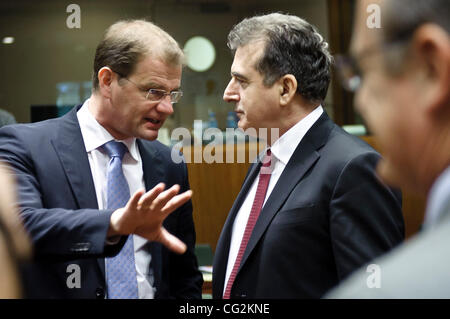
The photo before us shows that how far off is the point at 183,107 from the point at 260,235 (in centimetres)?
389

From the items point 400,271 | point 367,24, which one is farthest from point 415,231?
point 400,271

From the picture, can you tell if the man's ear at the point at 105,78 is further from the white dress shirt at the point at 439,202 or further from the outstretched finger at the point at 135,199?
the white dress shirt at the point at 439,202

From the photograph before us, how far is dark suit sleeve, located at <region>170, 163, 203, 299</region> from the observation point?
79.6 inches

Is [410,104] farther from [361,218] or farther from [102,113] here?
[102,113]

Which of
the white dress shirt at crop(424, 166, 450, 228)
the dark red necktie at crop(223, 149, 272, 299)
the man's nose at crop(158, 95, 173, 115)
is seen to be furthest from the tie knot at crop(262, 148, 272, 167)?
the white dress shirt at crop(424, 166, 450, 228)

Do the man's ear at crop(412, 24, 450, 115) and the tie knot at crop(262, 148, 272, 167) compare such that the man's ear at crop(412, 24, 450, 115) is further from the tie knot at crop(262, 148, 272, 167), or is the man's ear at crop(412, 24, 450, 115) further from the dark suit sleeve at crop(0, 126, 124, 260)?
the tie knot at crop(262, 148, 272, 167)

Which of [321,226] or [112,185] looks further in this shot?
[112,185]

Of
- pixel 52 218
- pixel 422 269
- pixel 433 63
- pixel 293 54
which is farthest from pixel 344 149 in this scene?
pixel 422 269

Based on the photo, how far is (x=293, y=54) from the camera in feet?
6.33

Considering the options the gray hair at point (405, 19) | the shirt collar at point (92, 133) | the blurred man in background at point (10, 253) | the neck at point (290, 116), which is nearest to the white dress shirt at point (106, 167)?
the shirt collar at point (92, 133)

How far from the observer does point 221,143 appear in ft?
12.1

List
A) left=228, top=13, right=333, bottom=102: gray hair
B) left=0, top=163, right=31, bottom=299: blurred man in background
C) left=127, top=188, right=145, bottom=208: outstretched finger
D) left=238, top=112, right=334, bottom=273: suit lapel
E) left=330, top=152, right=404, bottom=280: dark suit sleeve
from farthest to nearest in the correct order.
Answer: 1. left=228, top=13, right=333, bottom=102: gray hair
2. left=238, top=112, right=334, bottom=273: suit lapel
3. left=330, top=152, right=404, bottom=280: dark suit sleeve
4. left=127, top=188, right=145, bottom=208: outstretched finger
5. left=0, top=163, right=31, bottom=299: blurred man in background

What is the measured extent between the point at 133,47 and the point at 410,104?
139 centimetres

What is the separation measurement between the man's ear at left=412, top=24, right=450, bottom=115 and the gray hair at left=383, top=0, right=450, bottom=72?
0.04 ft
